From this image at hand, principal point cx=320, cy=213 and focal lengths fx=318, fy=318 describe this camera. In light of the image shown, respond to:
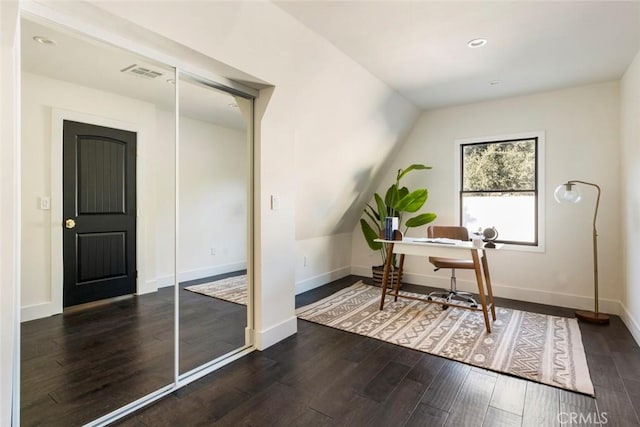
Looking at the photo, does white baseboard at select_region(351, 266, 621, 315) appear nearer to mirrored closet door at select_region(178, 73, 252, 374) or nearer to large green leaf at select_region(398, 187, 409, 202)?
large green leaf at select_region(398, 187, 409, 202)

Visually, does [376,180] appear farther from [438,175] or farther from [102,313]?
[102,313]

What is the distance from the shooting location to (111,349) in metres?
2.56

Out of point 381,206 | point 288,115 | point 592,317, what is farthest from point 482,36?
point 592,317

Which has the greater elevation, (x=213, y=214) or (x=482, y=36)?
(x=482, y=36)

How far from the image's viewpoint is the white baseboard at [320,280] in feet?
14.4

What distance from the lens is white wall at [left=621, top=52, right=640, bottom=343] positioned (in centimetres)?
281

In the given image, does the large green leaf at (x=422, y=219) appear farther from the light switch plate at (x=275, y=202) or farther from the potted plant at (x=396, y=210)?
the light switch plate at (x=275, y=202)

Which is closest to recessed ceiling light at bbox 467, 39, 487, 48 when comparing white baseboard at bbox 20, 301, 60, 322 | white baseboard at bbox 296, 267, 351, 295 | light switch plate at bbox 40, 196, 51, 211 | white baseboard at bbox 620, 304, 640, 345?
white baseboard at bbox 620, 304, 640, 345

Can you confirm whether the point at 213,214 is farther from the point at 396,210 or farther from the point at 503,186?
the point at 503,186

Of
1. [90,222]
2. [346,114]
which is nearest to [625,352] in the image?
[346,114]

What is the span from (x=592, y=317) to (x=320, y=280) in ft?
10.3

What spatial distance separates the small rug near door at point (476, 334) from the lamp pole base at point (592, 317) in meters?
0.11

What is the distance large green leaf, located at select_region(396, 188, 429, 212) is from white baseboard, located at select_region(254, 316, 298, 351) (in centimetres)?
217

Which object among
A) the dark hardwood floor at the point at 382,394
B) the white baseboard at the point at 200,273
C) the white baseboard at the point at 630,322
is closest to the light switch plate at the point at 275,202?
the white baseboard at the point at 200,273
